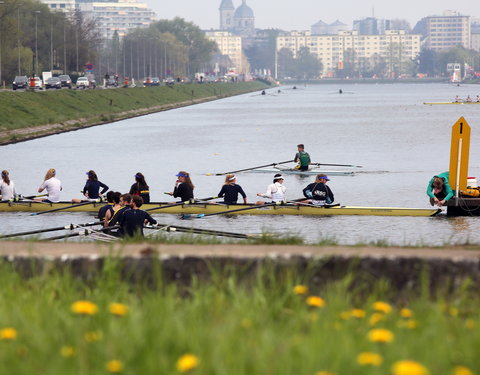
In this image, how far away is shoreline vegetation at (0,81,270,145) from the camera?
72.1 metres

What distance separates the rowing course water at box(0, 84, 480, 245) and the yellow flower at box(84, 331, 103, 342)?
546 centimetres

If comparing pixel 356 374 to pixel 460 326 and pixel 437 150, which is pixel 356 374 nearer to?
pixel 460 326

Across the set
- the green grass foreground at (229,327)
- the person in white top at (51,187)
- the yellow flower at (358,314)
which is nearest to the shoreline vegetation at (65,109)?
the person in white top at (51,187)

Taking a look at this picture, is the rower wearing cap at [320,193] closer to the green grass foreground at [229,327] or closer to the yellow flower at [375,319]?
the green grass foreground at [229,327]

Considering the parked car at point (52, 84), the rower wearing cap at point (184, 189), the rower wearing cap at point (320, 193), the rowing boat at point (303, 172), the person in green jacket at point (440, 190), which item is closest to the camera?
the person in green jacket at point (440, 190)

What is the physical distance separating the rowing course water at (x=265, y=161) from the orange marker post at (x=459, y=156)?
105 cm

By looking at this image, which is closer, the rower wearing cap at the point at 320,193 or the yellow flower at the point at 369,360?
the yellow flower at the point at 369,360

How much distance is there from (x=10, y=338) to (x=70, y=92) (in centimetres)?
9585

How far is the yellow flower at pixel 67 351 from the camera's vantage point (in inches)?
244

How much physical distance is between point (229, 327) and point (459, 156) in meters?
20.4

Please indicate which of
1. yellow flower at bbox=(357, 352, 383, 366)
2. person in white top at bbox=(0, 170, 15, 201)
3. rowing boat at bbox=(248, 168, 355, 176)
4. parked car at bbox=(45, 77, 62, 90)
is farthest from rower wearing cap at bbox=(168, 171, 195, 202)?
parked car at bbox=(45, 77, 62, 90)

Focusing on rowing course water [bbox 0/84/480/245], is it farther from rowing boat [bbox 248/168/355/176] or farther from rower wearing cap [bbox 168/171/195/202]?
rower wearing cap [bbox 168/171/195/202]

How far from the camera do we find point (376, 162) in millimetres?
53344

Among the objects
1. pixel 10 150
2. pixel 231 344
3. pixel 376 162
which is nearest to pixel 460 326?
pixel 231 344
